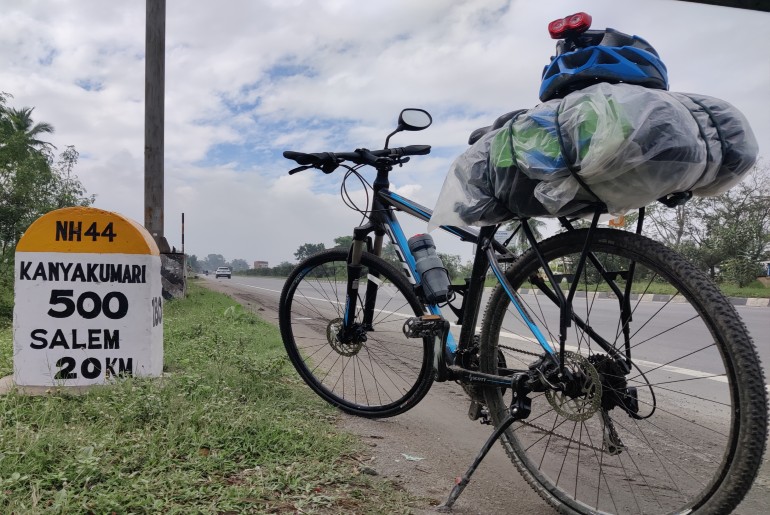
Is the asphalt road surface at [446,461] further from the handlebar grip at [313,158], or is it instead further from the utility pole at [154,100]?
the utility pole at [154,100]

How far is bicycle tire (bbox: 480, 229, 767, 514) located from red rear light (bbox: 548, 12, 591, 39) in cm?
69

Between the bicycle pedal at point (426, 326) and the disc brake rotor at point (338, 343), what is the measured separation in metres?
0.74

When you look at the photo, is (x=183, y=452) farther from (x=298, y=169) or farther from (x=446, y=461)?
(x=298, y=169)

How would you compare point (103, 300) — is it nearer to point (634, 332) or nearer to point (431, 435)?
point (431, 435)

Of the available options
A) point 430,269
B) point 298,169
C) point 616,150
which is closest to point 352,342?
point 430,269

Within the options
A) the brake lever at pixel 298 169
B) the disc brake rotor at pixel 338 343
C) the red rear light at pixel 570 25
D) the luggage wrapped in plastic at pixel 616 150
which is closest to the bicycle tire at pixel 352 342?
the disc brake rotor at pixel 338 343

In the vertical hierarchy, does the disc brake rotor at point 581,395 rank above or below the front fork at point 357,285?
below

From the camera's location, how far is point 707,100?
5.82 feet

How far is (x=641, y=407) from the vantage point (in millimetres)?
2426

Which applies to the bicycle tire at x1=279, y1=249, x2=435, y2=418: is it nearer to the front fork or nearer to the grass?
the front fork

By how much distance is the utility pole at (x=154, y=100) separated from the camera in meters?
8.86

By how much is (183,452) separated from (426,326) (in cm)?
114

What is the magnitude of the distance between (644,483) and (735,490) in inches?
35.2

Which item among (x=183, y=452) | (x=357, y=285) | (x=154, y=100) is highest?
(x=154, y=100)
